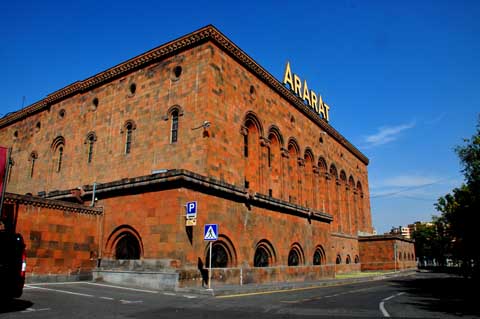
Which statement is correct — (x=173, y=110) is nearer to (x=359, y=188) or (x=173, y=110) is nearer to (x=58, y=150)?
(x=58, y=150)

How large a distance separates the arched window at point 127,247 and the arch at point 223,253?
362 centimetres

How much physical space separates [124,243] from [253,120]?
12.8m

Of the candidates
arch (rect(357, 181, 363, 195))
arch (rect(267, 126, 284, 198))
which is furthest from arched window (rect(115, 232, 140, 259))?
arch (rect(357, 181, 363, 195))

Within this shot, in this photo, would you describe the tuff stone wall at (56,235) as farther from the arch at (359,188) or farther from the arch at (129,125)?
the arch at (359,188)

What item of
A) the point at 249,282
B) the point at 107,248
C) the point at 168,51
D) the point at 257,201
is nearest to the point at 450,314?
the point at 249,282

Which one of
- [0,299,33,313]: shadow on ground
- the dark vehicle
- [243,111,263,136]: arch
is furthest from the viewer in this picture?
[243,111,263,136]: arch

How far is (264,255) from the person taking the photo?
23000mm

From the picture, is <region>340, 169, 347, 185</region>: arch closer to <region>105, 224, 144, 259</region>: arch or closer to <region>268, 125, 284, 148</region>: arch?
<region>268, 125, 284, 148</region>: arch

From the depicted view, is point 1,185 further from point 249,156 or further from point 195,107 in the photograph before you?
point 249,156

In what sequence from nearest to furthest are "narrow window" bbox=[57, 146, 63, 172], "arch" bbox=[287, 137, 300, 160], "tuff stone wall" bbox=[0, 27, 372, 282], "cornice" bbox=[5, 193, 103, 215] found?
"cornice" bbox=[5, 193, 103, 215] < "tuff stone wall" bbox=[0, 27, 372, 282] < "narrow window" bbox=[57, 146, 63, 172] < "arch" bbox=[287, 137, 300, 160]

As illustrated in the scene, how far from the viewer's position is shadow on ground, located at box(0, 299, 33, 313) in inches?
374

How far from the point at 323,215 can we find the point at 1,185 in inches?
935

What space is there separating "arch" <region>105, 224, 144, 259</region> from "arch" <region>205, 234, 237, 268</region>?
3557mm

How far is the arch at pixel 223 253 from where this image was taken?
18859 millimetres
